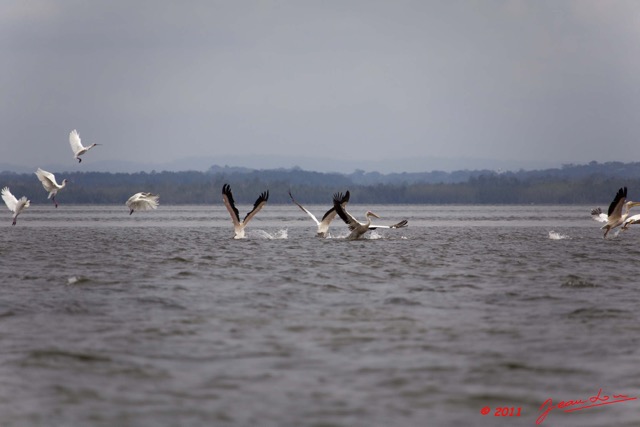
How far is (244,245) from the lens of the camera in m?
31.1

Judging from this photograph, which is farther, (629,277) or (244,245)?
(244,245)

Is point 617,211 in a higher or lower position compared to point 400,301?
higher

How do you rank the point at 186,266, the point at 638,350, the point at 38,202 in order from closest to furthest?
the point at 638,350 < the point at 186,266 < the point at 38,202

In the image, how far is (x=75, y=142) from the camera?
34594mm

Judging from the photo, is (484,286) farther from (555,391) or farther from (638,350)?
(555,391)

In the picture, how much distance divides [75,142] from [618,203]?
17254mm

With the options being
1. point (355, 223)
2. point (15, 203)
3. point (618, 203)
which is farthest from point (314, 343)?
point (15, 203)

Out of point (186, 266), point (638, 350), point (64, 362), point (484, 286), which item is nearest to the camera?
point (64, 362)

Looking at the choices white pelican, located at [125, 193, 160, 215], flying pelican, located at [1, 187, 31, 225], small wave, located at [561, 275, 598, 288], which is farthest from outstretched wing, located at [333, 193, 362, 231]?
flying pelican, located at [1, 187, 31, 225]

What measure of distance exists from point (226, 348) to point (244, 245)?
19146 millimetres

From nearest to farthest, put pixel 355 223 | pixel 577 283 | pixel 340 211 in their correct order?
pixel 577 283
pixel 340 211
pixel 355 223

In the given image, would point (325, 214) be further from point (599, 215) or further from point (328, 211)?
point (599, 215)

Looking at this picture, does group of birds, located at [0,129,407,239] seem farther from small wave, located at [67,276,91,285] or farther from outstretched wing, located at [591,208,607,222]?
small wave, located at [67,276,91,285]

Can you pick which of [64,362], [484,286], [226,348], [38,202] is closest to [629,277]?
[484,286]
